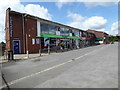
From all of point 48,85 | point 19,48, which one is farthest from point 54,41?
point 48,85

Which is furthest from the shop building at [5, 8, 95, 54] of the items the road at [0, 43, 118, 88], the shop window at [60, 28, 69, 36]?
the road at [0, 43, 118, 88]

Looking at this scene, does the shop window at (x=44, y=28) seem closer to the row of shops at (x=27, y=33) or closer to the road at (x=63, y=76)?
the row of shops at (x=27, y=33)

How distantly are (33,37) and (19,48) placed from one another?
3145 mm

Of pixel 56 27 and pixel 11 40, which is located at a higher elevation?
pixel 56 27

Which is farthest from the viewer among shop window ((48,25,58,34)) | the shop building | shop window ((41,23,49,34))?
shop window ((48,25,58,34))

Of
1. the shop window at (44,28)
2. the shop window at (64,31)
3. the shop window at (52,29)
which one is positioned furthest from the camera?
the shop window at (64,31)

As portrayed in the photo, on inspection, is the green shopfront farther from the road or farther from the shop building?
the road

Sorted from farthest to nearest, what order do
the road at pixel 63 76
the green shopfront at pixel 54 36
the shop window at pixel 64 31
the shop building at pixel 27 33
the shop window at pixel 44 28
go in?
1. the shop window at pixel 64 31
2. the shop window at pixel 44 28
3. the green shopfront at pixel 54 36
4. the shop building at pixel 27 33
5. the road at pixel 63 76

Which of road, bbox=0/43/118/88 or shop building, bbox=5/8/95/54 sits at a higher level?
shop building, bbox=5/8/95/54

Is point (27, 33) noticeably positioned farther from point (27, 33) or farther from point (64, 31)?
point (64, 31)

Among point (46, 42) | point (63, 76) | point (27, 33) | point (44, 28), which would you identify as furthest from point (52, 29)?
point (63, 76)

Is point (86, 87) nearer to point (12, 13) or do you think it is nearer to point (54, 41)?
point (12, 13)

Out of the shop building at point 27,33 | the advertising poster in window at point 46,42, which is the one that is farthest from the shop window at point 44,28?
the advertising poster in window at point 46,42

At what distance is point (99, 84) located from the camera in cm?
462
